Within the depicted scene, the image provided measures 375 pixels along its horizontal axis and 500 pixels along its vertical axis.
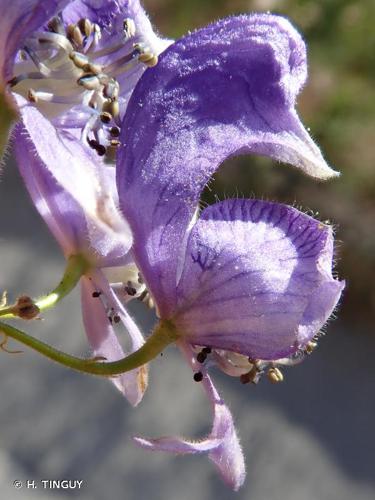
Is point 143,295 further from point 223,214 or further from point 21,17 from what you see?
point 21,17

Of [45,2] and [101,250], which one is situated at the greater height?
[45,2]

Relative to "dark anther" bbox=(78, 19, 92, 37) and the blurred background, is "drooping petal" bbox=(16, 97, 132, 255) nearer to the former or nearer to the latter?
"dark anther" bbox=(78, 19, 92, 37)

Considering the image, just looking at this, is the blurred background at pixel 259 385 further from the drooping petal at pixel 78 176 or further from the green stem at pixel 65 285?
the drooping petal at pixel 78 176

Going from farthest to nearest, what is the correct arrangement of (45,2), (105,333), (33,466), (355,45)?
(355,45), (33,466), (105,333), (45,2)

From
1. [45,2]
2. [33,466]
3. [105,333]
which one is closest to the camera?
[45,2]

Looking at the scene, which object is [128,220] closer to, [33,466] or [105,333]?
[105,333]

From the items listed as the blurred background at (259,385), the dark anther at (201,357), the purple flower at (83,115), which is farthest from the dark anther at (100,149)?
the blurred background at (259,385)

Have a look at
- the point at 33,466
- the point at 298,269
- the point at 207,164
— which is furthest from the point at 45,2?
the point at 33,466

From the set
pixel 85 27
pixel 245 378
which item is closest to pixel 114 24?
pixel 85 27
